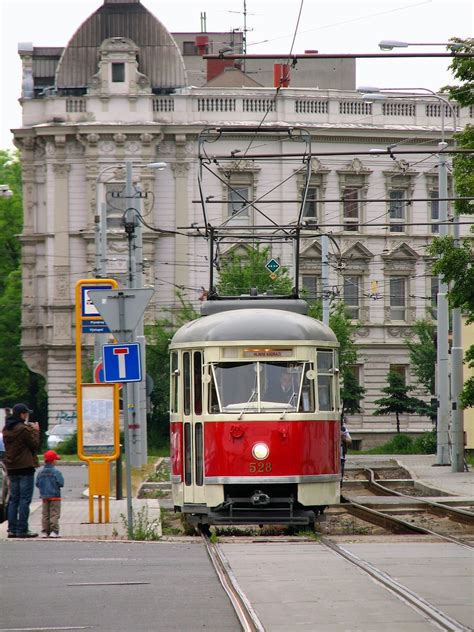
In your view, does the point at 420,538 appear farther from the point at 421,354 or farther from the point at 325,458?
the point at 421,354

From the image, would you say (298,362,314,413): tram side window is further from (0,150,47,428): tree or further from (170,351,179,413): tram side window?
(0,150,47,428): tree

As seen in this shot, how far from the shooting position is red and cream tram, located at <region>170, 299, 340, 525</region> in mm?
19750

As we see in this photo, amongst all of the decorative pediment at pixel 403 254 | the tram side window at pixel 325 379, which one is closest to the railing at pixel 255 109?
the decorative pediment at pixel 403 254

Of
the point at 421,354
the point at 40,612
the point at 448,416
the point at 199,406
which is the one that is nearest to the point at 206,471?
the point at 199,406

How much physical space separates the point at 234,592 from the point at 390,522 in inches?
361

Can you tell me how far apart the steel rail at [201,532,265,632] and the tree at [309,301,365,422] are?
37.0 m

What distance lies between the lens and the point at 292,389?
2020 centimetres

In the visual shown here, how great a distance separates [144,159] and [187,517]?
46.4 m

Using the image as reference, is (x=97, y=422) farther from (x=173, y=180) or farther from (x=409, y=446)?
(x=173, y=180)

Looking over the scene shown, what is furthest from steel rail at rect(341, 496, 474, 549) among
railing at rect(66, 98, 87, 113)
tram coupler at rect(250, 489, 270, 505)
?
railing at rect(66, 98, 87, 113)

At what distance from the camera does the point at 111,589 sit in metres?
13.6

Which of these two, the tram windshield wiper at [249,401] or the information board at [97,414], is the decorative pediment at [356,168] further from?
the tram windshield wiper at [249,401]

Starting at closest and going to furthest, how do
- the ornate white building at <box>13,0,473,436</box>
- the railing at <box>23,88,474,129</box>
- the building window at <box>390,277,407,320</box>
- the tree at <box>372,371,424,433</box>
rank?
the tree at <box>372,371,424,433</box> → the railing at <box>23,88,474,129</box> → the ornate white building at <box>13,0,473,436</box> → the building window at <box>390,277,407,320</box>

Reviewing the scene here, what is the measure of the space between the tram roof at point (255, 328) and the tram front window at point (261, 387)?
337 millimetres
